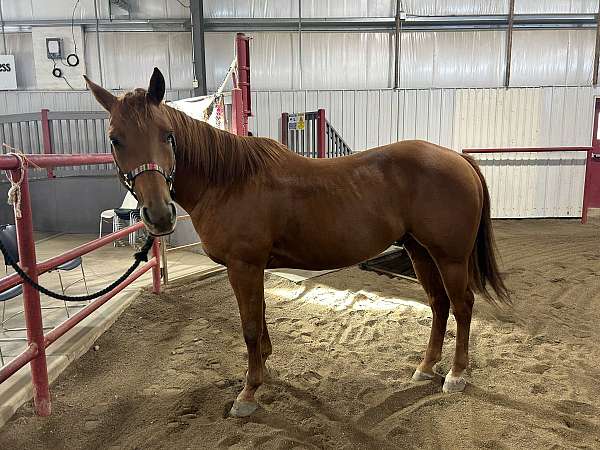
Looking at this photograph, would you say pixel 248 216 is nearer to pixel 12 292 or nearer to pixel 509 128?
pixel 12 292

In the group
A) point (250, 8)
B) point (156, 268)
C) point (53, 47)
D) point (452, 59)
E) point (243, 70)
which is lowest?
point (156, 268)

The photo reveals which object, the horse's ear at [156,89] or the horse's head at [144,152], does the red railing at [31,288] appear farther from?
the horse's ear at [156,89]

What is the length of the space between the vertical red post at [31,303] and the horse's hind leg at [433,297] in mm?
1791

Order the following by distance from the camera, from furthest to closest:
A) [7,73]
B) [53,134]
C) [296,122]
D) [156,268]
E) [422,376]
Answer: [7,73] < [53,134] < [296,122] < [156,268] < [422,376]

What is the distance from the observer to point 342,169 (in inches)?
81.7

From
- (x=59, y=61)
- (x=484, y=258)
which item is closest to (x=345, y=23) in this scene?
(x=59, y=61)

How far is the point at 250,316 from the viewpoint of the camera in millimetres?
1974

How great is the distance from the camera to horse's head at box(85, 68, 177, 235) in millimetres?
1545

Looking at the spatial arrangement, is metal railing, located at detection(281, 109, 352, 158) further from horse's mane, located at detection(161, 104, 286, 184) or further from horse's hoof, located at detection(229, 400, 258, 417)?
horse's hoof, located at detection(229, 400, 258, 417)

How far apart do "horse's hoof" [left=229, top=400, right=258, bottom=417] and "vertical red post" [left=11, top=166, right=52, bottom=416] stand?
0.84m

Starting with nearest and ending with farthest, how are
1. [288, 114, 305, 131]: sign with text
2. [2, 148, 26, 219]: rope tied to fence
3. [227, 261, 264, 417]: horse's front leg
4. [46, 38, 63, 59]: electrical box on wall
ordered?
[2, 148, 26, 219]: rope tied to fence, [227, 261, 264, 417]: horse's front leg, [288, 114, 305, 131]: sign with text, [46, 38, 63, 59]: electrical box on wall

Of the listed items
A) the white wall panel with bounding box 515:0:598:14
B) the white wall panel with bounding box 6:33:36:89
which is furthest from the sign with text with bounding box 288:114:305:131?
the white wall panel with bounding box 6:33:36:89

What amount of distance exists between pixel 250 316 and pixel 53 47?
847 centimetres

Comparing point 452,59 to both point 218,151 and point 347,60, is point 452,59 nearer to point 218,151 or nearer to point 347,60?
point 347,60
